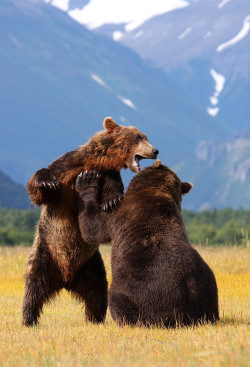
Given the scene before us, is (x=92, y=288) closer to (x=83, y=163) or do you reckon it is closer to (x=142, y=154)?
(x=83, y=163)

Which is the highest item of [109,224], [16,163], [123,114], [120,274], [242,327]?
[123,114]

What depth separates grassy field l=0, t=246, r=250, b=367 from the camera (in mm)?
4102

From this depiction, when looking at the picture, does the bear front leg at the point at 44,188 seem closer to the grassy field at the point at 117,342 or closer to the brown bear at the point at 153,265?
the brown bear at the point at 153,265

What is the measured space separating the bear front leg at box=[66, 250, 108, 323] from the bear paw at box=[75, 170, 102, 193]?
805mm

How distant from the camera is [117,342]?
499cm

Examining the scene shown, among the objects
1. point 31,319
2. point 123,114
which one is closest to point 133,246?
point 31,319

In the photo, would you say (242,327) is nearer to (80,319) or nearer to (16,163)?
(80,319)

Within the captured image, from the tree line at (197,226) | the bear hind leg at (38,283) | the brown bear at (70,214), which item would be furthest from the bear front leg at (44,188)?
the tree line at (197,226)

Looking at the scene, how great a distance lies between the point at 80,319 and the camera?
719 centimetres

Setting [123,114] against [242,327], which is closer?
[242,327]

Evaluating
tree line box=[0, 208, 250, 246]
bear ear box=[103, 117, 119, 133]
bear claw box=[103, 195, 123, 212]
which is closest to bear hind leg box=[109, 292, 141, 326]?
bear claw box=[103, 195, 123, 212]

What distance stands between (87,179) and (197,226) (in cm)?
3860

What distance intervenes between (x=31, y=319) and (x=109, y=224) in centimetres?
135

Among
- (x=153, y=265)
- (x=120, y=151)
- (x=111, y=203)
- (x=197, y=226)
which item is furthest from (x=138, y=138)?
(x=197, y=226)
